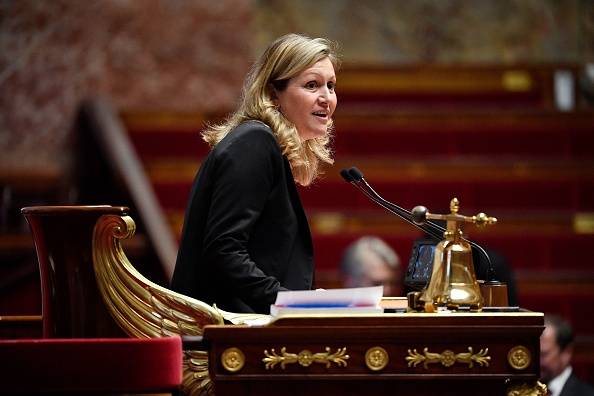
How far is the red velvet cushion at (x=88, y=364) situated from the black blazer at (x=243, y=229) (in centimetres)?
24

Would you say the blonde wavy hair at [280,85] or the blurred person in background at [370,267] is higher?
the blonde wavy hair at [280,85]

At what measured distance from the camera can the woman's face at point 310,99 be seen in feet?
7.99

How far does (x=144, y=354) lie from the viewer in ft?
6.44

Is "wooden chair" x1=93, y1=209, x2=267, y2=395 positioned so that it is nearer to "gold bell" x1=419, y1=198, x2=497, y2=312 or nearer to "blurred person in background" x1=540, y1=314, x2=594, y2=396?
"gold bell" x1=419, y1=198, x2=497, y2=312

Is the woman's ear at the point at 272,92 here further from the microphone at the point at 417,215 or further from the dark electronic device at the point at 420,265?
the dark electronic device at the point at 420,265

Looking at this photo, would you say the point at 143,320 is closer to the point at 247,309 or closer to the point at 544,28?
the point at 247,309

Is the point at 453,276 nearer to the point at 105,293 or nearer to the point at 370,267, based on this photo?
the point at 105,293

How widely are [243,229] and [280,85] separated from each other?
43 cm

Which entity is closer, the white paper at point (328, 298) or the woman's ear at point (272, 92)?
the white paper at point (328, 298)

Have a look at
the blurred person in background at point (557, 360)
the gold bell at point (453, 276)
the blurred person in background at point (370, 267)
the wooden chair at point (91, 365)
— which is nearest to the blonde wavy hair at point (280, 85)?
the gold bell at point (453, 276)

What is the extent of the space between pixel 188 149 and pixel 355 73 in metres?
1.25

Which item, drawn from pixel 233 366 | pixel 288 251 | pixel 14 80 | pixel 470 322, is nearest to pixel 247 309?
pixel 288 251

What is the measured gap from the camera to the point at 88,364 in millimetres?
1949

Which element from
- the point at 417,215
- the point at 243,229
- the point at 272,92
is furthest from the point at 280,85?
the point at 417,215
